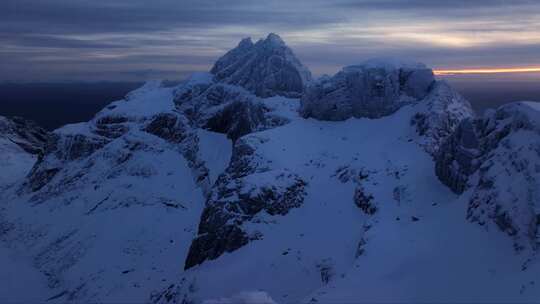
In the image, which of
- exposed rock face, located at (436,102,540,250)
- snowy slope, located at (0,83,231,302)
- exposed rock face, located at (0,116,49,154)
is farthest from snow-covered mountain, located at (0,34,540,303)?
exposed rock face, located at (0,116,49,154)

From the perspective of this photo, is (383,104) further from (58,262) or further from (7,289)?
(7,289)

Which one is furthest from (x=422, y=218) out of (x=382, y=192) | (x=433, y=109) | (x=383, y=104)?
(x=383, y=104)

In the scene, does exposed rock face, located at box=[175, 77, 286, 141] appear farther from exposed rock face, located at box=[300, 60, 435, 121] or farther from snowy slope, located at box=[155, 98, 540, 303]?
snowy slope, located at box=[155, 98, 540, 303]

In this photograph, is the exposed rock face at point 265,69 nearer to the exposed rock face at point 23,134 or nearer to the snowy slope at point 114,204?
the snowy slope at point 114,204

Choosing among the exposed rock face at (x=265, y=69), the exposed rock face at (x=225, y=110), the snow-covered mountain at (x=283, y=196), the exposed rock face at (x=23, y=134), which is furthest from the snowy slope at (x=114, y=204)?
the exposed rock face at (x=23, y=134)

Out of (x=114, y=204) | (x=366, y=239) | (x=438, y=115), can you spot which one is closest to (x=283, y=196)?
(x=366, y=239)
